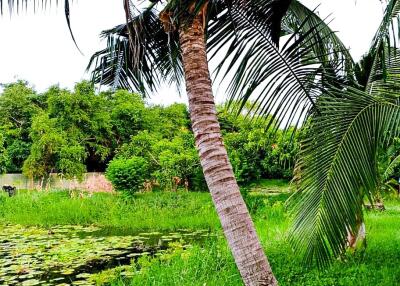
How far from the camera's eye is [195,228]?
1139 cm

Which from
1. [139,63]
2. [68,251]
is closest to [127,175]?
[68,251]

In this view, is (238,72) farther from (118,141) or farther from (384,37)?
(118,141)

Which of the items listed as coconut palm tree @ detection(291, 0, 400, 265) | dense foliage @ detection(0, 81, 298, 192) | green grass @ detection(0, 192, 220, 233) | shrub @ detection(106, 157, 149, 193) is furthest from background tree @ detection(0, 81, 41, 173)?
coconut palm tree @ detection(291, 0, 400, 265)

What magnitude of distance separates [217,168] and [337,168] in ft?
2.66

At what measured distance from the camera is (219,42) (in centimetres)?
339

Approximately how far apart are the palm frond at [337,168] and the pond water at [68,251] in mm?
3611

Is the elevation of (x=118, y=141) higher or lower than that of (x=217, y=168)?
higher

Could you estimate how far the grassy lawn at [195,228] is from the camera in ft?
17.1

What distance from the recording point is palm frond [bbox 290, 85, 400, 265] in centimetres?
298

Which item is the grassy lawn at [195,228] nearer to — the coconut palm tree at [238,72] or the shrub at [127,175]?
the shrub at [127,175]

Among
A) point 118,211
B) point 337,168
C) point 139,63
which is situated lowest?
point 118,211

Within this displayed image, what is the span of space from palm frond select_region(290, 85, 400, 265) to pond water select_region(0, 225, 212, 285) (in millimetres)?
3611

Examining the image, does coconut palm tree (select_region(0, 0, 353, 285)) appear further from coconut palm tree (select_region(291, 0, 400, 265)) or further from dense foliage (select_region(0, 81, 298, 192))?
dense foliage (select_region(0, 81, 298, 192))

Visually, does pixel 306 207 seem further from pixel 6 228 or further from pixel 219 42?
pixel 6 228
